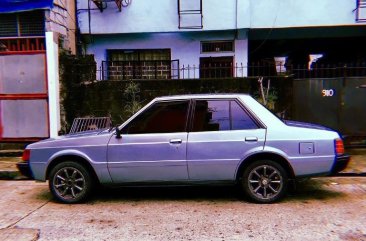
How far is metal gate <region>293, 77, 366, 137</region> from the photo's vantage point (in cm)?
980

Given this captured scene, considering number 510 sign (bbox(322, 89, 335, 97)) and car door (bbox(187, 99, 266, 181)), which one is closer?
car door (bbox(187, 99, 266, 181))

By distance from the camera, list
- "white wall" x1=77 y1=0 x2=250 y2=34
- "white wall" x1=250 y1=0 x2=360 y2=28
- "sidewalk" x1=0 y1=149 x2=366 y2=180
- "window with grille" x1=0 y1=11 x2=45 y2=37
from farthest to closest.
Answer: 1. "white wall" x1=77 y1=0 x2=250 y2=34
2. "white wall" x1=250 y1=0 x2=360 y2=28
3. "window with grille" x1=0 y1=11 x2=45 y2=37
4. "sidewalk" x1=0 y1=149 x2=366 y2=180

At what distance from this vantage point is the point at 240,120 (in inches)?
232

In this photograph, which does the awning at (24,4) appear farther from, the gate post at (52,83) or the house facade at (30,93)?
the gate post at (52,83)

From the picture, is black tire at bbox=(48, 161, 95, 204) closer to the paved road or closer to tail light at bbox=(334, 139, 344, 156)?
the paved road

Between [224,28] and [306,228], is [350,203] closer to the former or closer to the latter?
[306,228]

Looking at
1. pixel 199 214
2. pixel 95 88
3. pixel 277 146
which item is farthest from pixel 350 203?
pixel 95 88

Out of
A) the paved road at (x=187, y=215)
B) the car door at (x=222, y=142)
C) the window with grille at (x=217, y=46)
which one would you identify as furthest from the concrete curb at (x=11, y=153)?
the window with grille at (x=217, y=46)

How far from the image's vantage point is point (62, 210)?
227 inches

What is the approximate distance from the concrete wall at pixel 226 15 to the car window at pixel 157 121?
300 inches

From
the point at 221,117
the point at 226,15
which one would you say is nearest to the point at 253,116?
the point at 221,117

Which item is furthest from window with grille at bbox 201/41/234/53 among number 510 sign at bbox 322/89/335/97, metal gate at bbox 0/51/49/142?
metal gate at bbox 0/51/49/142

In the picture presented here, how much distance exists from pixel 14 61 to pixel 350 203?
27.3 feet

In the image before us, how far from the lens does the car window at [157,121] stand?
5945 mm
